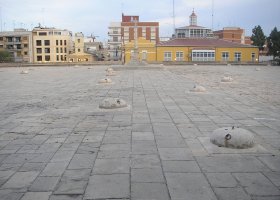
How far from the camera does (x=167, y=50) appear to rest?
5878cm

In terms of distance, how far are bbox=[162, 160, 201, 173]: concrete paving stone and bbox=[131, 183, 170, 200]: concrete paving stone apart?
1.76ft

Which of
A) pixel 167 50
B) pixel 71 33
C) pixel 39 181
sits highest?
pixel 71 33

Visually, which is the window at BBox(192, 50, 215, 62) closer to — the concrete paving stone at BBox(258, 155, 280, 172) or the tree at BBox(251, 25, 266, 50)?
the tree at BBox(251, 25, 266, 50)

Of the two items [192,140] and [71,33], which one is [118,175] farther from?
[71,33]

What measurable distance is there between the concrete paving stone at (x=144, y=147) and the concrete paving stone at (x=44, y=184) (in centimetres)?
148

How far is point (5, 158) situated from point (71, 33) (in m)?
89.0

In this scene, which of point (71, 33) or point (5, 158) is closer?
point (5, 158)

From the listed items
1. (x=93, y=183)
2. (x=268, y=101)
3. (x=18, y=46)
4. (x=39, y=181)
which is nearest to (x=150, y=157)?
(x=93, y=183)

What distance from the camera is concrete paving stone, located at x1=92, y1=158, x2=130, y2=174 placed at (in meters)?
4.53

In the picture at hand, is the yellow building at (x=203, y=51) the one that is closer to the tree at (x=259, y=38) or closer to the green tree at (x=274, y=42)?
the green tree at (x=274, y=42)

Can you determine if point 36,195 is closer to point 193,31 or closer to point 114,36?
point 193,31

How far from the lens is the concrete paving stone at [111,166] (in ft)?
14.9

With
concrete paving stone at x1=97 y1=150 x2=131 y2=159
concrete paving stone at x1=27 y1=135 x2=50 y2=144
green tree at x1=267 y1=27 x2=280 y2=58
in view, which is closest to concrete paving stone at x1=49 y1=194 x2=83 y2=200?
concrete paving stone at x1=97 y1=150 x2=131 y2=159

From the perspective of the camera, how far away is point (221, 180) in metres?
4.21
